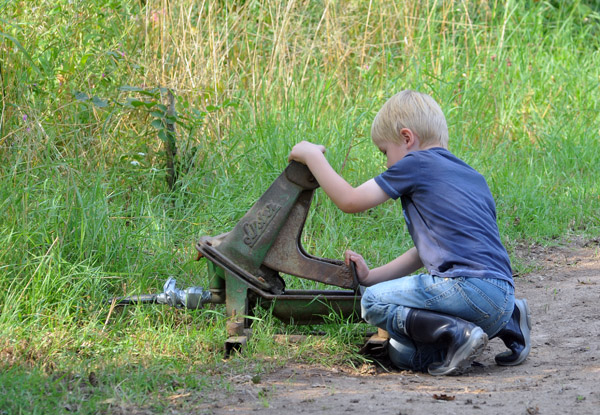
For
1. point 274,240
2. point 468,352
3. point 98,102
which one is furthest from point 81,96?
point 468,352

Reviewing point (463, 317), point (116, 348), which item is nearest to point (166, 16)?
point (116, 348)

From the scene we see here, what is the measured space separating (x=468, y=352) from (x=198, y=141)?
254 centimetres

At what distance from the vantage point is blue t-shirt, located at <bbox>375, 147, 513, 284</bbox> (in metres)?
2.84

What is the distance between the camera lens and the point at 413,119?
2.98 metres

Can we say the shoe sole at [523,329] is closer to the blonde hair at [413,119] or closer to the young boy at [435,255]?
the young boy at [435,255]

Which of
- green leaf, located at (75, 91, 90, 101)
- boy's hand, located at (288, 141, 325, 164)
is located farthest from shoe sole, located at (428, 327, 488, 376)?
green leaf, located at (75, 91, 90, 101)

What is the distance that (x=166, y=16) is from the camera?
16.1 ft

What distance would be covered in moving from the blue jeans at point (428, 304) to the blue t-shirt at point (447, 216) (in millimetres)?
48

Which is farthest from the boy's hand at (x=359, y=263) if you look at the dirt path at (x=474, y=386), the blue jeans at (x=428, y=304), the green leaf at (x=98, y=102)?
the green leaf at (x=98, y=102)

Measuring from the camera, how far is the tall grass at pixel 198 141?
300 cm

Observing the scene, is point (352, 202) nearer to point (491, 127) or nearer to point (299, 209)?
point (299, 209)

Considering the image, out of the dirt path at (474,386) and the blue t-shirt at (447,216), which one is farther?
the blue t-shirt at (447,216)

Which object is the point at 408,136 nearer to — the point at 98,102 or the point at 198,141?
the point at 98,102

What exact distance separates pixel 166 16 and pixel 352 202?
258cm
